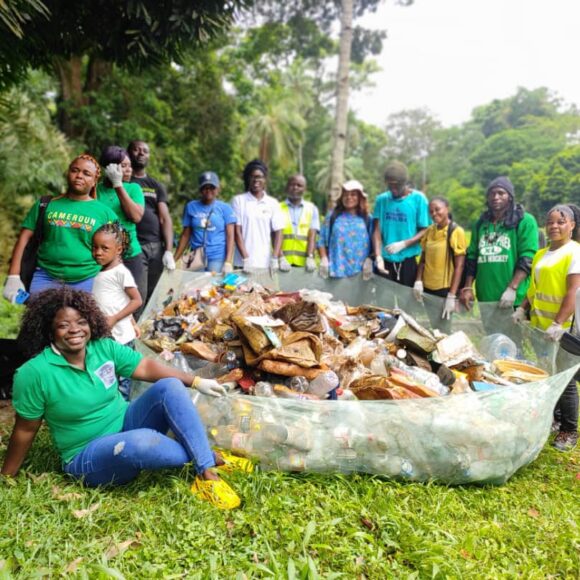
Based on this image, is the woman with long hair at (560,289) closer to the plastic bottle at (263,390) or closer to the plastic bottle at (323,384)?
the plastic bottle at (323,384)

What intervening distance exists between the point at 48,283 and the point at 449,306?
3.23 metres

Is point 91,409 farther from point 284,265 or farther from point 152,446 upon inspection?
point 284,265

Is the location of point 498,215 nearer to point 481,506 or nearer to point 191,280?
point 481,506

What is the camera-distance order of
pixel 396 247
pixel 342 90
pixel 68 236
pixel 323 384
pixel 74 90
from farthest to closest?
pixel 74 90 < pixel 342 90 < pixel 396 247 < pixel 68 236 < pixel 323 384

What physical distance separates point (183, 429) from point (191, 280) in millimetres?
2445

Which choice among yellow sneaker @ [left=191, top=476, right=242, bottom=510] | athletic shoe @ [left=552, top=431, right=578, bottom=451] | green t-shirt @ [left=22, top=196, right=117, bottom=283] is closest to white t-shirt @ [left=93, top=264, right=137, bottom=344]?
green t-shirt @ [left=22, top=196, right=117, bottom=283]

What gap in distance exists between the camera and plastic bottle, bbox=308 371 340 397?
9.86ft

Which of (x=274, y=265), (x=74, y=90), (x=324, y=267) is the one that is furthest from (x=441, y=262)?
(x=74, y=90)

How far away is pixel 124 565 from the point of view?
6.37ft

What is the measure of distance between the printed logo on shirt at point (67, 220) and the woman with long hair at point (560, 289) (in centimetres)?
314

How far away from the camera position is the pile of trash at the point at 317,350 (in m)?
3.09

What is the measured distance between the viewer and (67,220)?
3203 millimetres

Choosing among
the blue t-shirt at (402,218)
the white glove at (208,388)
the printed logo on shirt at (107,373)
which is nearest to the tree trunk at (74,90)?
the blue t-shirt at (402,218)

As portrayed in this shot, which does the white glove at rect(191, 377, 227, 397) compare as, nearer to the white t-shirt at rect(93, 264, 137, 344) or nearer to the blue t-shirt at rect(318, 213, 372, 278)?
the white t-shirt at rect(93, 264, 137, 344)
